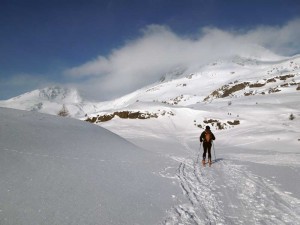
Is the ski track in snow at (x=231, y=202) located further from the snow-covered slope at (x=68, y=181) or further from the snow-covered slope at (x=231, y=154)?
the snow-covered slope at (x=68, y=181)

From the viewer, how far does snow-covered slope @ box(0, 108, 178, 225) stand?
634cm

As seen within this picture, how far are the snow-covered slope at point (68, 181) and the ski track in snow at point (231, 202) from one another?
668mm

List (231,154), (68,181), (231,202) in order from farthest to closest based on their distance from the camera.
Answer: (231,154), (231,202), (68,181)

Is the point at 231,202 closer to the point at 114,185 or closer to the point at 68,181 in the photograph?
the point at 114,185

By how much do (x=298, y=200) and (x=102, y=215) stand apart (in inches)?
249

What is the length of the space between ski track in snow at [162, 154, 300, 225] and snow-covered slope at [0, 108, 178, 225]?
67cm

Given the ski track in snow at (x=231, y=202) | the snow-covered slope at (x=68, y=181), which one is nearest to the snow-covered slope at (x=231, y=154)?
→ the ski track in snow at (x=231, y=202)

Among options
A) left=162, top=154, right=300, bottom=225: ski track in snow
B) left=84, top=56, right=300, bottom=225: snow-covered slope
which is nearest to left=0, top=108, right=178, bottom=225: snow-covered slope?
left=162, top=154, right=300, bottom=225: ski track in snow

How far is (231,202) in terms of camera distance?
9.06 meters

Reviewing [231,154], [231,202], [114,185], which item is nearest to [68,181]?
[114,185]

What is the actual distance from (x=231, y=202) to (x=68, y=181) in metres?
4.88

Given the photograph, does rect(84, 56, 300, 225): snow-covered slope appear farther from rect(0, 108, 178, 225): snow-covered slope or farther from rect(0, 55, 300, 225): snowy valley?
rect(0, 108, 178, 225): snow-covered slope

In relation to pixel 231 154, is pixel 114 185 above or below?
above

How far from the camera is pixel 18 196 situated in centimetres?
646
